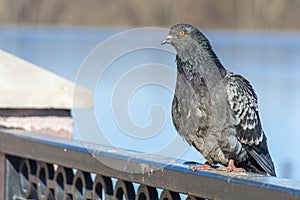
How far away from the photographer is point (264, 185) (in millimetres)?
2377

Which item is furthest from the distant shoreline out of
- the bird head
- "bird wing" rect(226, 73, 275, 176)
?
the bird head

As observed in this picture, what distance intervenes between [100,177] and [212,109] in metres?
0.58

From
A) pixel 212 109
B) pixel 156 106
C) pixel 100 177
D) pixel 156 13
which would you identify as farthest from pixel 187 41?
pixel 156 13

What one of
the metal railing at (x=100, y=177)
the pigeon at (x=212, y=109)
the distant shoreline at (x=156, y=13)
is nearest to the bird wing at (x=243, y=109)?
the pigeon at (x=212, y=109)

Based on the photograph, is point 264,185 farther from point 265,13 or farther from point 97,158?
point 265,13

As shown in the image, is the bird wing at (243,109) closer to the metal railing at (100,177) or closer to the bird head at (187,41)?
the bird head at (187,41)

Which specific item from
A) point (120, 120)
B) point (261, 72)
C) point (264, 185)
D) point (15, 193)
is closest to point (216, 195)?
point (264, 185)

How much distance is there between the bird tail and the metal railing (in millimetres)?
586

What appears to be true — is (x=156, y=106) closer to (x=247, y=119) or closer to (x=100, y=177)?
(x=100, y=177)

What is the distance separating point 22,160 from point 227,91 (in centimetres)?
84

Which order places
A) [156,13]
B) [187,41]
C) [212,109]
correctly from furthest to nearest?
[156,13]
[187,41]
[212,109]

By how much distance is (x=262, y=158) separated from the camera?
12.0ft

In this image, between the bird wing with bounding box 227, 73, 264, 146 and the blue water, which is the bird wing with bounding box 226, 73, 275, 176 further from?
the blue water

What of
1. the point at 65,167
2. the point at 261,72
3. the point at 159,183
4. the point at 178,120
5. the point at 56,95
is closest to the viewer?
the point at 159,183
